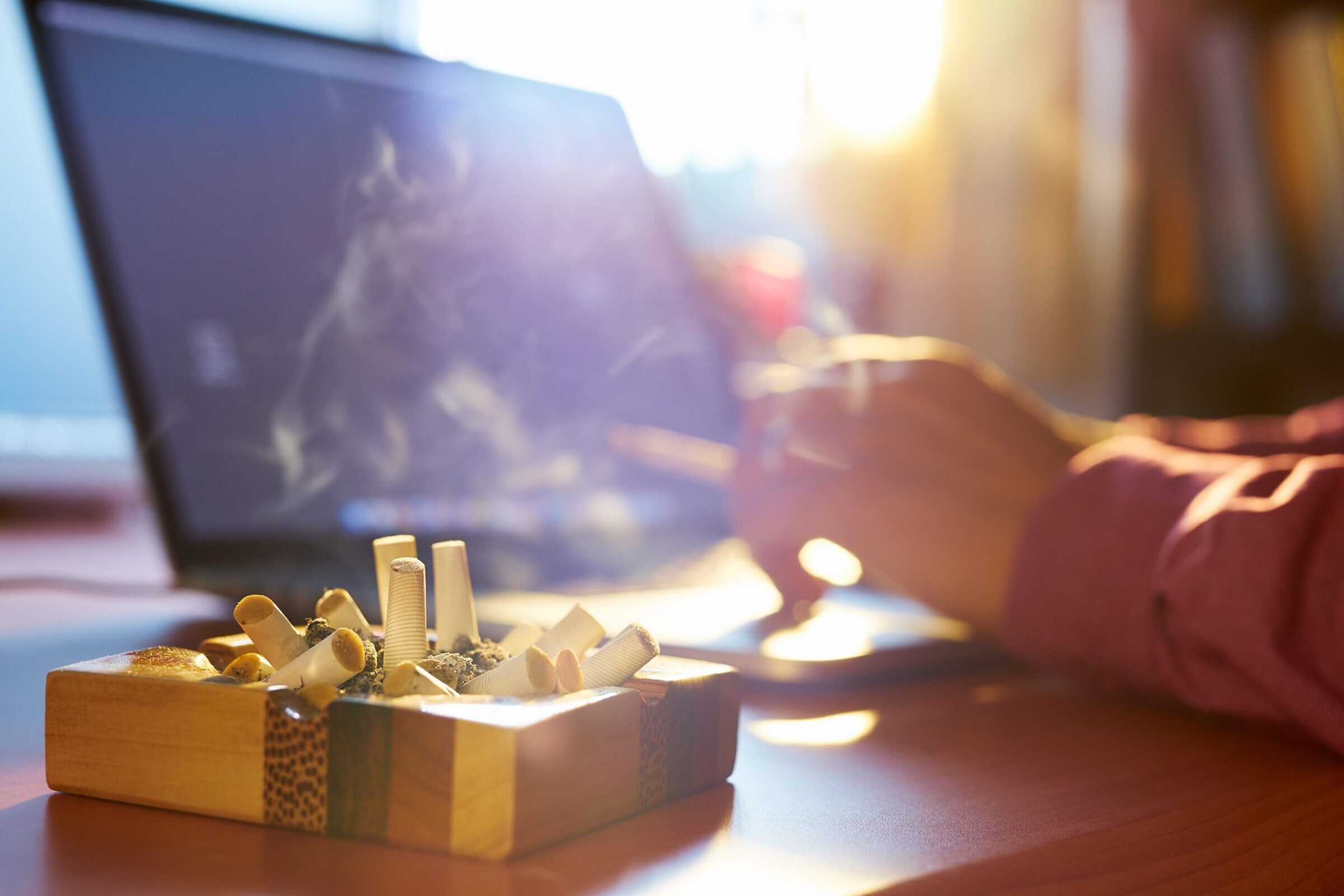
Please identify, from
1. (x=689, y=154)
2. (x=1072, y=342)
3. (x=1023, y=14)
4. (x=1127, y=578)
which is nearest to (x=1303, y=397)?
(x=1072, y=342)

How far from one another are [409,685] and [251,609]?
0.17 feet

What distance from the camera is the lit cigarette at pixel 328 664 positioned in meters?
0.27

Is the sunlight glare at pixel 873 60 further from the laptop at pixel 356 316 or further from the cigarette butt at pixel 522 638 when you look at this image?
the cigarette butt at pixel 522 638

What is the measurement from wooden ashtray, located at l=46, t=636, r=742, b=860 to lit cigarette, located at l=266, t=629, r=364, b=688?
1 cm

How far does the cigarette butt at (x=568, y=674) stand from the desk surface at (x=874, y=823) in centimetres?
4

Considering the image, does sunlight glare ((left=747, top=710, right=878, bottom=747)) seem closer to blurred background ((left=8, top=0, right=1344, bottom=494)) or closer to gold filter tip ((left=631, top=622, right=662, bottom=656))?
gold filter tip ((left=631, top=622, right=662, bottom=656))

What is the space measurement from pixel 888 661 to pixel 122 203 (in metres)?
0.54

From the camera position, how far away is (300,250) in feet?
2.39

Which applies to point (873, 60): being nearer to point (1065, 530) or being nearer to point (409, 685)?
point (1065, 530)

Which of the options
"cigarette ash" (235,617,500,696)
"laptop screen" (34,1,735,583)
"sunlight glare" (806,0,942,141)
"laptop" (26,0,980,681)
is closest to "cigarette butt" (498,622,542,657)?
"cigarette ash" (235,617,500,696)

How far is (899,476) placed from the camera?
0.59 m

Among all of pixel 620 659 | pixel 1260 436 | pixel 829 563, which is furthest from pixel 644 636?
pixel 1260 436

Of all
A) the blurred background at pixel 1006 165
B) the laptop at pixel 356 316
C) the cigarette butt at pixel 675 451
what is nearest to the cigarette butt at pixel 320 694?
the laptop at pixel 356 316

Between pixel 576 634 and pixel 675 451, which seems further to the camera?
pixel 675 451
